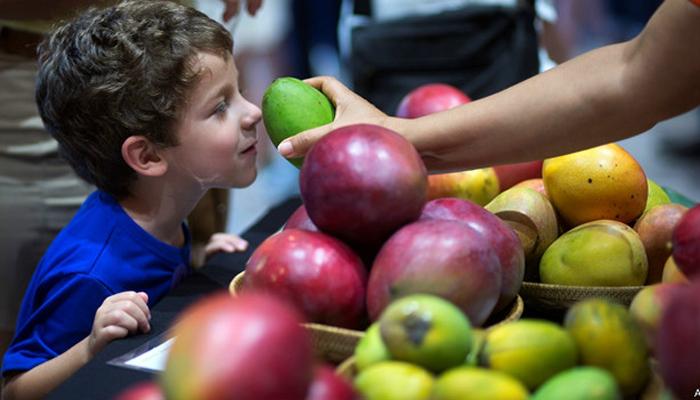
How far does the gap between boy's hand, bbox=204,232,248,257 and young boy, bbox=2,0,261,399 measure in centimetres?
13

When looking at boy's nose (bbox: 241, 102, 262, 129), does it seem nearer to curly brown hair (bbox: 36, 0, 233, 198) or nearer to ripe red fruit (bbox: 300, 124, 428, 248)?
curly brown hair (bbox: 36, 0, 233, 198)

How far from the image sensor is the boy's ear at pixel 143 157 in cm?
164

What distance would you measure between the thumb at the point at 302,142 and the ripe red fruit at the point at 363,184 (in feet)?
0.69

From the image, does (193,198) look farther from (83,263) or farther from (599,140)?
(599,140)

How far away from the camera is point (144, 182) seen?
1696 millimetres

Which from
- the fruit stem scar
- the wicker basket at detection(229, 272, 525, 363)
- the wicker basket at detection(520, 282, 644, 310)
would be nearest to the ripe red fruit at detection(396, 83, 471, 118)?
the wicker basket at detection(520, 282, 644, 310)

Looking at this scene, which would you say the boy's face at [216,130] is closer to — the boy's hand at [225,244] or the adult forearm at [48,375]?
the boy's hand at [225,244]

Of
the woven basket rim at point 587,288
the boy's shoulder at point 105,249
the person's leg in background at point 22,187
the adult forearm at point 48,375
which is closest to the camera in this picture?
the woven basket rim at point 587,288

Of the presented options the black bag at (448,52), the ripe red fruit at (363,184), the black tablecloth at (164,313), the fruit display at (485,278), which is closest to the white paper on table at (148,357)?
the black tablecloth at (164,313)

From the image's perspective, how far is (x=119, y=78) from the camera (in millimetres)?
1610

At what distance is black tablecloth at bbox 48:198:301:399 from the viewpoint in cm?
104

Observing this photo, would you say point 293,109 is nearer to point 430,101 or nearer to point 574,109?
point 574,109

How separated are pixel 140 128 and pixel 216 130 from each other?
15 cm

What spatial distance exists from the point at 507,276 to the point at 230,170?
74cm
